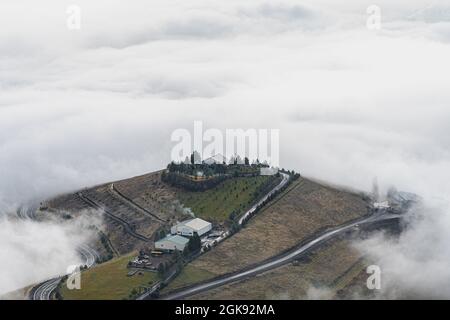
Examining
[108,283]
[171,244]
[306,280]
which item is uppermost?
[171,244]

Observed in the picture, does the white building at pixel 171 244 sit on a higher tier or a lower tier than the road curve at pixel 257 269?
higher

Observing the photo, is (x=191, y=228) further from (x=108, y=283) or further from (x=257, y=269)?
(x=108, y=283)

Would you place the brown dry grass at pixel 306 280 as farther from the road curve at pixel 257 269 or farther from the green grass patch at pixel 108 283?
the green grass patch at pixel 108 283

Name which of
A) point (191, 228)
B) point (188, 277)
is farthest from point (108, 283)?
point (191, 228)

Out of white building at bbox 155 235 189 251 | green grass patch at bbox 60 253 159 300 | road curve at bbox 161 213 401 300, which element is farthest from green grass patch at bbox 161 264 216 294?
white building at bbox 155 235 189 251

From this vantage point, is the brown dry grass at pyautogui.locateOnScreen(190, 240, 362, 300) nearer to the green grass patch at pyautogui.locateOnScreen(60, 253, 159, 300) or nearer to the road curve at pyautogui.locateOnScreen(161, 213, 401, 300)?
the road curve at pyautogui.locateOnScreen(161, 213, 401, 300)

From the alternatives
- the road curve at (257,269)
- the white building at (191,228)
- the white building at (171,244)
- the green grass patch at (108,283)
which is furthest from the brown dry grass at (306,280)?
the white building at (191,228)
